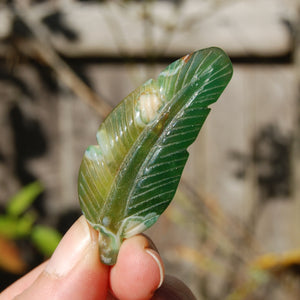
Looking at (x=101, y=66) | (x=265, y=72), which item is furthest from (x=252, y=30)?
(x=101, y=66)

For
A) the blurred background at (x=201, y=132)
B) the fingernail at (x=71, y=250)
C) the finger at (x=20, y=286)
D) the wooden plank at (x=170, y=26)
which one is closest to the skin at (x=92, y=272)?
the fingernail at (x=71, y=250)

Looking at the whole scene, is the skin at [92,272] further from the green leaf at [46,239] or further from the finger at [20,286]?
the green leaf at [46,239]

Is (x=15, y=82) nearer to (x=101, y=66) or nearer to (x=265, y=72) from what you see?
(x=101, y=66)

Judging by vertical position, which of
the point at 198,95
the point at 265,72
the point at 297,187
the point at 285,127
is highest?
the point at 198,95

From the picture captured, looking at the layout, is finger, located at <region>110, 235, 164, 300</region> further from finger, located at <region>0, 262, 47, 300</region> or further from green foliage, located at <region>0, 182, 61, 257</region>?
green foliage, located at <region>0, 182, 61, 257</region>

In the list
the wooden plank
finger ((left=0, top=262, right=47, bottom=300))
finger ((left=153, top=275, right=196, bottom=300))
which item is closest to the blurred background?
the wooden plank

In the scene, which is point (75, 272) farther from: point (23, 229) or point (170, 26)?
point (170, 26)
